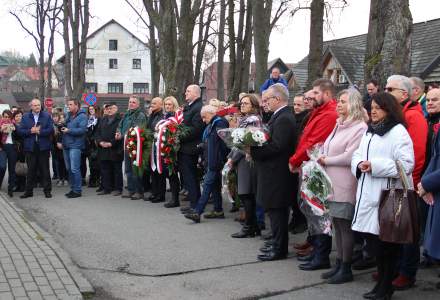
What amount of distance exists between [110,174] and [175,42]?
7.13m

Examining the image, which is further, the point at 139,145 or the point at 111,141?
the point at 111,141

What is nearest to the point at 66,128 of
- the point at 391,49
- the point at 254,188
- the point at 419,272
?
the point at 254,188

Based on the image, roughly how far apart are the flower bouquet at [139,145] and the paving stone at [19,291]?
17.8 ft

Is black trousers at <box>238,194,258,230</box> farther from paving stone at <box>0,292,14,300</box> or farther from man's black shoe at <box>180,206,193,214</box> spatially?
paving stone at <box>0,292,14,300</box>

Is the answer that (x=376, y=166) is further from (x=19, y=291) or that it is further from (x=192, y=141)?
(x=192, y=141)

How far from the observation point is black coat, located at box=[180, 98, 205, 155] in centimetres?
964

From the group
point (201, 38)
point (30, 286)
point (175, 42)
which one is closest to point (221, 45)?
→ point (201, 38)

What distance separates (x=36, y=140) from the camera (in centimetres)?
1139

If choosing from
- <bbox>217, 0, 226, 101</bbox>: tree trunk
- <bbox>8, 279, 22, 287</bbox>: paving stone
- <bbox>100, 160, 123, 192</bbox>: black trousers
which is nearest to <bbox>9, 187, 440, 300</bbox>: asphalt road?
<bbox>8, 279, 22, 287</bbox>: paving stone

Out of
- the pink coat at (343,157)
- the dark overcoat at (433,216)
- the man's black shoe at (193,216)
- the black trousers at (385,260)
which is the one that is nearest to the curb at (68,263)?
the man's black shoe at (193,216)

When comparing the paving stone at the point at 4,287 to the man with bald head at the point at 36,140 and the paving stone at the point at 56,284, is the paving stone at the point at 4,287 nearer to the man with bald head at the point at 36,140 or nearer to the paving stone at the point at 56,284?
the paving stone at the point at 56,284

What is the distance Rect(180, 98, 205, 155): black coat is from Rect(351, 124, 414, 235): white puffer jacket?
457cm

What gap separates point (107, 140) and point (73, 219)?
106 inches

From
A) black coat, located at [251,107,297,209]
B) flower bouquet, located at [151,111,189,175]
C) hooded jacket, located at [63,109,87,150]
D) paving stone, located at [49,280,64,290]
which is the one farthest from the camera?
hooded jacket, located at [63,109,87,150]
